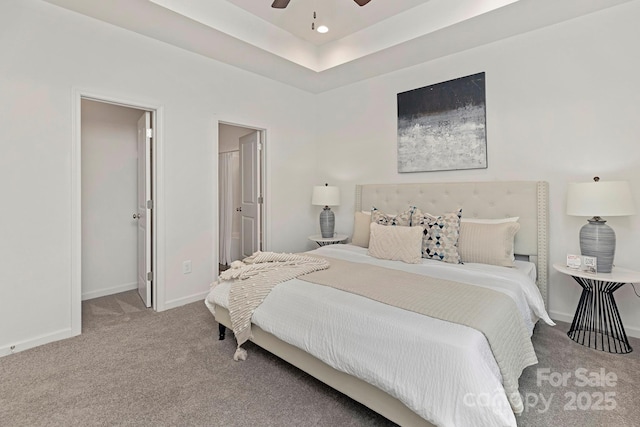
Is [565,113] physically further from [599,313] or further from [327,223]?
[327,223]

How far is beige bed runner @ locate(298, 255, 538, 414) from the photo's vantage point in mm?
1387

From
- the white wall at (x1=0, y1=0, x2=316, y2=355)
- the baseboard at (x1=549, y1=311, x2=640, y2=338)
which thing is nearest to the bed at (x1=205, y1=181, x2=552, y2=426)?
the baseboard at (x1=549, y1=311, x2=640, y2=338)

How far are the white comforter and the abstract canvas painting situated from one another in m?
1.57

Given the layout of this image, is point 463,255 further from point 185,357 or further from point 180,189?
point 180,189

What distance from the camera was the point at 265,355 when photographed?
7.37ft

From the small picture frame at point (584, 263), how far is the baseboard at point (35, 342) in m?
4.09

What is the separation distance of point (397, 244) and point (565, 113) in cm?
188

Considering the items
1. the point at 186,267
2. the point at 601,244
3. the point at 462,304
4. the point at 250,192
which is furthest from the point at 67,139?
the point at 601,244

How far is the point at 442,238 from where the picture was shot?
2.73m

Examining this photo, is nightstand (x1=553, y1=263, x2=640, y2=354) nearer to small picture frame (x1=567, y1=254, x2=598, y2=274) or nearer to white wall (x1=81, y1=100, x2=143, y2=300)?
small picture frame (x1=567, y1=254, x2=598, y2=274)

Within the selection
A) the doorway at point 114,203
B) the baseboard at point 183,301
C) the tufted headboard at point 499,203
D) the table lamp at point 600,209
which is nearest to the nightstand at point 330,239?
the tufted headboard at point 499,203

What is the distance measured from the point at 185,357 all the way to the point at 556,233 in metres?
3.29

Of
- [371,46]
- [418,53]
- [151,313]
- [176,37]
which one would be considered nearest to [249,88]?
[176,37]

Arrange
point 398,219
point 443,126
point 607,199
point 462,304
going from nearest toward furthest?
point 462,304 < point 607,199 < point 398,219 < point 443,126
